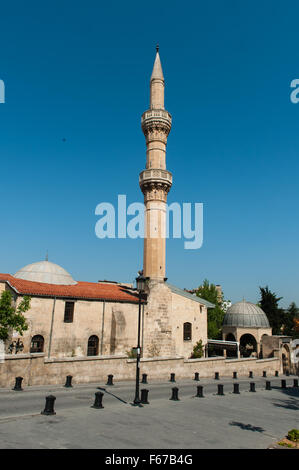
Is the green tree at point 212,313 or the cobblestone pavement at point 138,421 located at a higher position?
the green tree at point 212,313

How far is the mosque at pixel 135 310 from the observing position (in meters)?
22.7

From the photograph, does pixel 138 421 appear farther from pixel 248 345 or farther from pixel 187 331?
pixel 248 345

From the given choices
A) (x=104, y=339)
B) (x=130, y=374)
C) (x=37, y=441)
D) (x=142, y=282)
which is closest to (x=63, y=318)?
(x=104, y=339)

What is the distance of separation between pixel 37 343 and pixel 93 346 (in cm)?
486

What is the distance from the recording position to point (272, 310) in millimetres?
47875

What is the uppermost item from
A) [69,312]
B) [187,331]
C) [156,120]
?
[156,120]

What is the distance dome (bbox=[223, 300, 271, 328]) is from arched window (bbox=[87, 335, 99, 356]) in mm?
21344

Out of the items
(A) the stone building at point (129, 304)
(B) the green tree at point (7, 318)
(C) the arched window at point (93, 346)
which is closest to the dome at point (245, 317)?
(A) the stone building at point (129, 304)

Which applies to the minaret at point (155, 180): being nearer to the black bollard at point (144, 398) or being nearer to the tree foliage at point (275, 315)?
the black bollard at point (144, 398)

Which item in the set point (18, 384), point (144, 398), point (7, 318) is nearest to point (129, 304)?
point (7, 318)

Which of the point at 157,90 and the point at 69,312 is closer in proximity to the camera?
the point at 69,312

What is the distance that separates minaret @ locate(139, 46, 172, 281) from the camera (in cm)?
3209

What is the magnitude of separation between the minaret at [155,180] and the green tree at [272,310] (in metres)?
24.3
